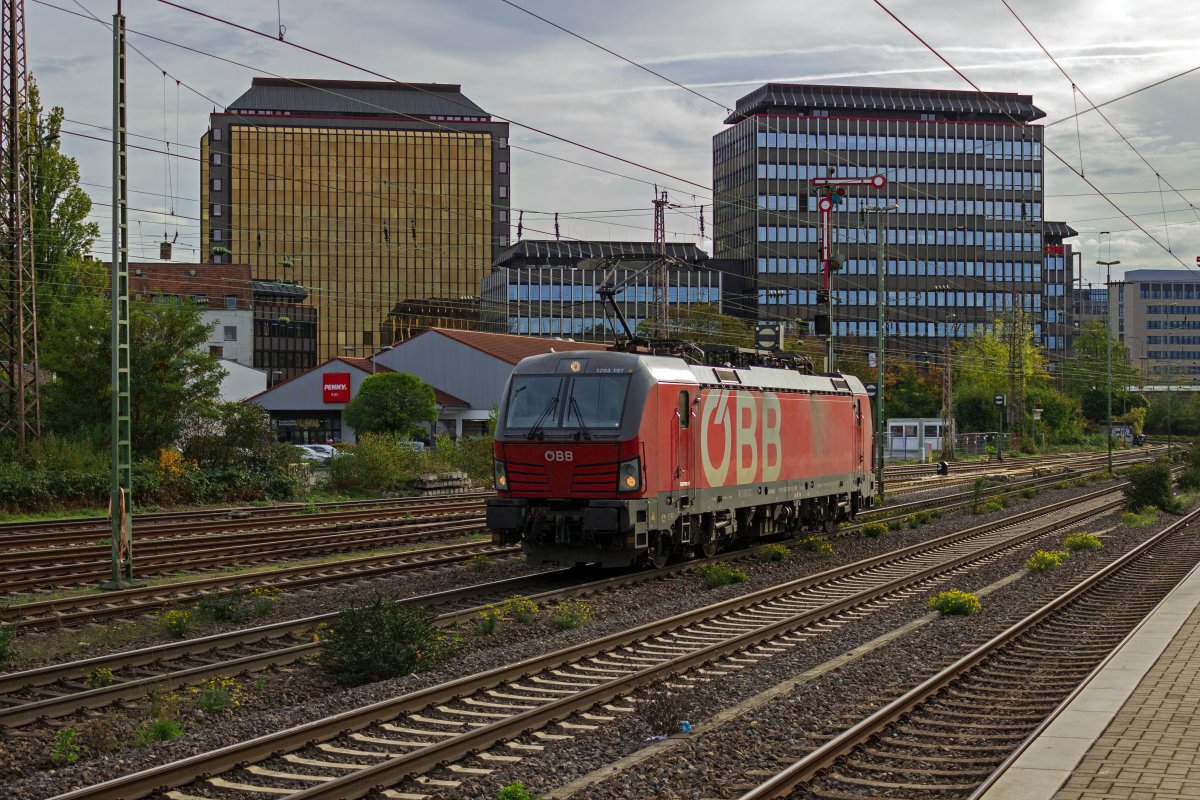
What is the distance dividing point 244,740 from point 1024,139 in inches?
5445

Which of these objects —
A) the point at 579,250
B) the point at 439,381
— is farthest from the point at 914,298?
the point at 439,381

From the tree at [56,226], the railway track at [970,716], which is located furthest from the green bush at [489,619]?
the tree at [56,226]

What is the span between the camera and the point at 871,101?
13438 cm

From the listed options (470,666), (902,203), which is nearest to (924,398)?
(902,203)

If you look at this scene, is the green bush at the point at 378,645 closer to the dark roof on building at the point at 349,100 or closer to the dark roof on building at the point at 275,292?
the dark roof on building at the point at 275,292

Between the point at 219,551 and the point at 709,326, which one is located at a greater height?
the point at 709,326

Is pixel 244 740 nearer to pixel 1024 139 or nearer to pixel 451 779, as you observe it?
pixel 451 779

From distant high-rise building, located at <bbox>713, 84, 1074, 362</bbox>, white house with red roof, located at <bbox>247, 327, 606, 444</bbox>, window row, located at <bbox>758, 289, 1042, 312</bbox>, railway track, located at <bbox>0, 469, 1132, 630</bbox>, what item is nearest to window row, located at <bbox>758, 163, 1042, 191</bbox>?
distant high-rise building, located at <bbox>713, 84, 1074, 362</bbox>

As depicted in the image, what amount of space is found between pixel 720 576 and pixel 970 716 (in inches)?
348

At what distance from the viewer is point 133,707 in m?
11.2

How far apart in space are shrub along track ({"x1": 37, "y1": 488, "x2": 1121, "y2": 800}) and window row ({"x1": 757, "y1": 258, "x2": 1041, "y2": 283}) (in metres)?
109

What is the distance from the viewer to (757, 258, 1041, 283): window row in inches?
5059

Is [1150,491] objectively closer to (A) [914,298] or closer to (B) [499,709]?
(B) [499,709]

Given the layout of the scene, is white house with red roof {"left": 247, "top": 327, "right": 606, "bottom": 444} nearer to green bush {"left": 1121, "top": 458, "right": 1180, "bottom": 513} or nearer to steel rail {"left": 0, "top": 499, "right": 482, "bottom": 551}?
steel rail {"left": 0, "top": 499, "right": 482, "bottom": 551}
